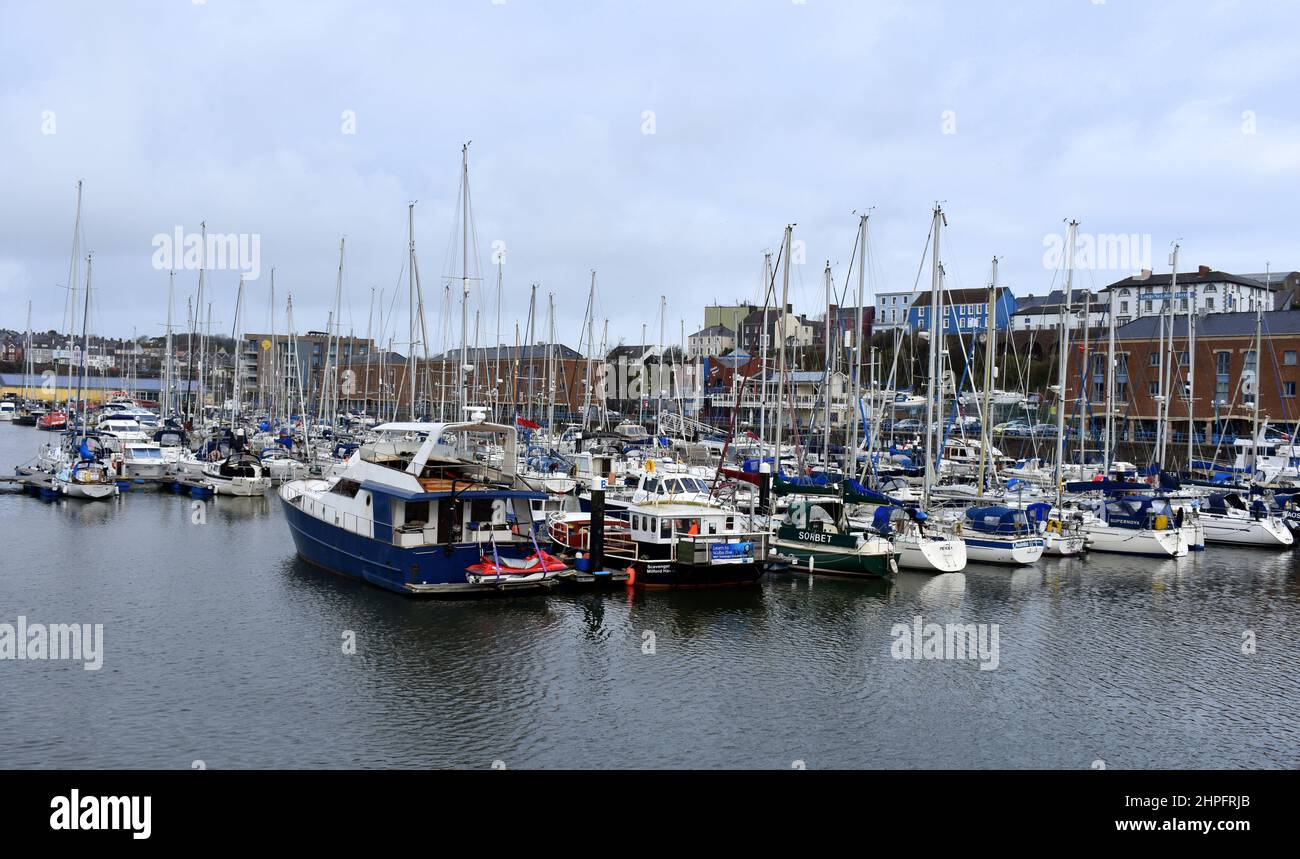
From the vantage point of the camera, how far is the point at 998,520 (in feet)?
145

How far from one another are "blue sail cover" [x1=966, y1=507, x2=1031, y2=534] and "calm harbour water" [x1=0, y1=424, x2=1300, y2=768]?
15.5 feet

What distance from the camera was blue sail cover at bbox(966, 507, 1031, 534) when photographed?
43938 millimetres

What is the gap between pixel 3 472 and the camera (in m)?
72.8

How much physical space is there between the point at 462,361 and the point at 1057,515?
99.3ft

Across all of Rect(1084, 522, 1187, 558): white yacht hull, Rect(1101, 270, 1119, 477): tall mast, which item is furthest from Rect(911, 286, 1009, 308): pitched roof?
Rect(1084, 522, 1187, 558): white yacht hull

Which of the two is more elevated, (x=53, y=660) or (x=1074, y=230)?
(x=1074, y=230)

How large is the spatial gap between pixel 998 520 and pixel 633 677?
25093 mm

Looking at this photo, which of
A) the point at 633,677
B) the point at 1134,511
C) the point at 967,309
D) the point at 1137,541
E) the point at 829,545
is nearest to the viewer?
the point at 633,677

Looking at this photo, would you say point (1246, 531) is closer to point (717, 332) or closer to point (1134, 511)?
point (1134, 511)

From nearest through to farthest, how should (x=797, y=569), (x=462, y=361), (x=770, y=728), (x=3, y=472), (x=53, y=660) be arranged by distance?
(x=770, y=728) → (x=53, y=660) → (x=797, y=569) → (x=462, y=361) → (x=3, y=472)

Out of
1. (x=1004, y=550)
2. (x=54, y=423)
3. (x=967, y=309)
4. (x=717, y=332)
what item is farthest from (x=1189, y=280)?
(x=54, y=423)
